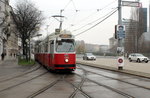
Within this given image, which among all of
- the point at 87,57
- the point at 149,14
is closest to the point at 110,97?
the point at 87,57

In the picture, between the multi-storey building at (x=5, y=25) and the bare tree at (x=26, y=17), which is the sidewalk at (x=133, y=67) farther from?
the bare tree at (x=26, y=17)

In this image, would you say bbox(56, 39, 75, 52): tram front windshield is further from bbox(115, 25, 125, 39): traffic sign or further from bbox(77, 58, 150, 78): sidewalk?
bbox(115, 25, 125, 39): traffic sign

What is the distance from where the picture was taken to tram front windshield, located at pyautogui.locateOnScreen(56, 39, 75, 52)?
20375mm

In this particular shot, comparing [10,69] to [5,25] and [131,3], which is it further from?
[5,25]

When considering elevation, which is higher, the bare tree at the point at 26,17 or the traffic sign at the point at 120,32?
the bare tree at the point at 26,17

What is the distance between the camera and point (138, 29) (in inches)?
3152

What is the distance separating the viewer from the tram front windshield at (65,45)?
66.8 feet

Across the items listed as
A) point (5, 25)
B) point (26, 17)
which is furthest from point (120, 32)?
point (5, 25)

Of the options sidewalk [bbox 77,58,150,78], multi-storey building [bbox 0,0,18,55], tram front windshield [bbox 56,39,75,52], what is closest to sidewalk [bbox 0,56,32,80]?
tram front windshield [bbox 56,39,75,52]

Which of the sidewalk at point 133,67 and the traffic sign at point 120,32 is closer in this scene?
the sidewalk at point 133,67

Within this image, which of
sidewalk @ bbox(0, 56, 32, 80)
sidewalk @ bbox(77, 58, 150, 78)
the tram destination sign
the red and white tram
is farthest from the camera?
the tram destination sign

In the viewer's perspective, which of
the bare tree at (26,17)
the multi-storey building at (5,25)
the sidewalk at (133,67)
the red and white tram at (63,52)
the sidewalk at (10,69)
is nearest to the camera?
the red and white tram at (63,52)

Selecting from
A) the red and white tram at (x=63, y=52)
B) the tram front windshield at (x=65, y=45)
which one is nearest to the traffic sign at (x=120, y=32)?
the red and white tram at (x=63, y=52)

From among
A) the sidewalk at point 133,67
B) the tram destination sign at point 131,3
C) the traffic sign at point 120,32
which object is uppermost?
the tram destination sign at point 131,3
